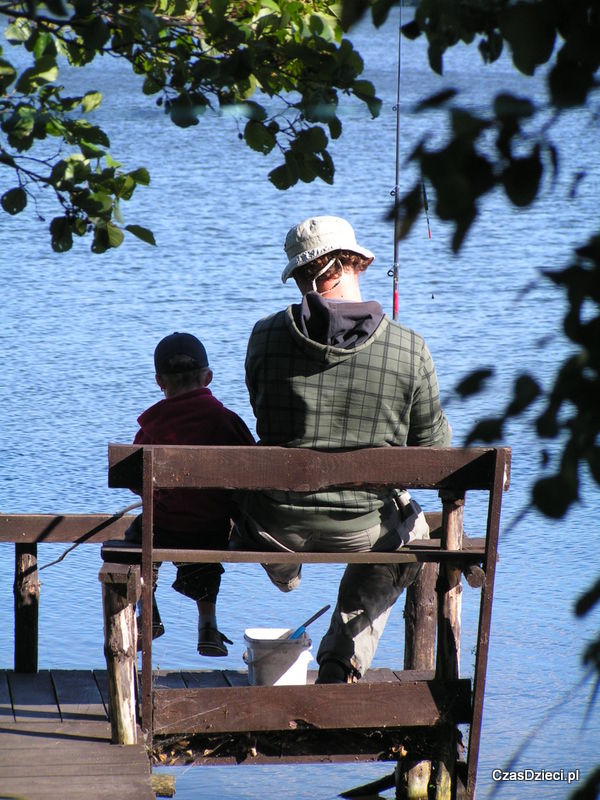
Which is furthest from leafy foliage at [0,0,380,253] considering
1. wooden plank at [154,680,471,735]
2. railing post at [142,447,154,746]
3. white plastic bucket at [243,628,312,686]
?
white plastic bucket at [243,628,312,686]

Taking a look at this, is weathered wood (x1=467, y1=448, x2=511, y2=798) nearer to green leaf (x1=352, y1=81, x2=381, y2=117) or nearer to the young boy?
the young boy

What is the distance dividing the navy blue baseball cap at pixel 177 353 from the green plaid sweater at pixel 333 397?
0.92 ft

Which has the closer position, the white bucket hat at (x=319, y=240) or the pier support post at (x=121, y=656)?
the pier support post at (x=121, y=656)

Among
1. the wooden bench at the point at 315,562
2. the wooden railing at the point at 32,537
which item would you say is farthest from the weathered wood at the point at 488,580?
the wooden railing at the point at 32,537

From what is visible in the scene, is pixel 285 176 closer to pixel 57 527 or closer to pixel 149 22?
pixel 149 22

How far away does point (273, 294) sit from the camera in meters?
9.78

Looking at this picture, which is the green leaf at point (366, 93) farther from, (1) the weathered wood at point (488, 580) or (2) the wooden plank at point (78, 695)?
(2) the wooden plank at point (78, 695)

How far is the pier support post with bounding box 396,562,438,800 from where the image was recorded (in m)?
3.73

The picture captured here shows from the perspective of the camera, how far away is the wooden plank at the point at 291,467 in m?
2.95

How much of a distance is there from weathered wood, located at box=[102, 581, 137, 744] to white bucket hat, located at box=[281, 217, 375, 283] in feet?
3.00

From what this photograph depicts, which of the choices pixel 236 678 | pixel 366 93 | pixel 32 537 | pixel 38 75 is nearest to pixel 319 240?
pixel 366 93

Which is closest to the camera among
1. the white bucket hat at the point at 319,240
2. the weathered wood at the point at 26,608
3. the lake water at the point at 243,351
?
the white bucket hat at the point at 319,240

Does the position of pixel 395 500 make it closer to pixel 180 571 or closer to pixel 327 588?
pixel 180 571

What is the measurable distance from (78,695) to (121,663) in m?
0.51
